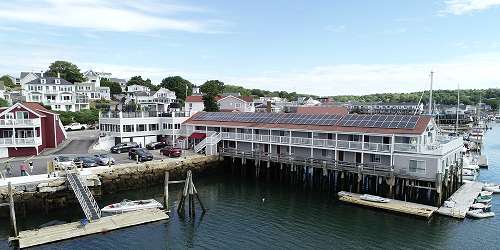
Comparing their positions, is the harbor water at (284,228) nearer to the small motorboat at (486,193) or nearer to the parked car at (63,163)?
the small motorboat at (486,193)

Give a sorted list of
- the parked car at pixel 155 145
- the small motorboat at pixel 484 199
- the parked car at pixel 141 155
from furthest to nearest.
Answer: the parked car at pixel 155 145 < the parked car at pixel 141 155 < the small motorboat at pixel 484 199

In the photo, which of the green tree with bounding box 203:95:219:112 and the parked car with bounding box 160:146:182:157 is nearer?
the parked car with bounding box 160:146:182:157

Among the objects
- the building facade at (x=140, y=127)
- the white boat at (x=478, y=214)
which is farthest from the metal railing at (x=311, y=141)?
the building facade at (x=140, y=127)

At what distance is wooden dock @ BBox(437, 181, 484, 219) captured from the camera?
3259 cm

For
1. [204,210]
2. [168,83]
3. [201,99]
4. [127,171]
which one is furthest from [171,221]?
[168,83]

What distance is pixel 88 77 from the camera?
132 meters

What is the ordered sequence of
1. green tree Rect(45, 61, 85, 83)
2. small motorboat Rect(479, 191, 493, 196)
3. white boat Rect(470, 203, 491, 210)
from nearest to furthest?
white boat Rect(470, 203, 491, 210) → small motorboat Rect(479, 191, 493, 196) → green tree Rect(45, 61, 85, 83)

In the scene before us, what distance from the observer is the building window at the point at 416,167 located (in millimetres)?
36188

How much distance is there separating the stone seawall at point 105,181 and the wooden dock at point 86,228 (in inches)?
290

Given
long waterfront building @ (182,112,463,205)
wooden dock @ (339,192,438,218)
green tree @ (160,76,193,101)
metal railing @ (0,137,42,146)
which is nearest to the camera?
wooden dock @ (339,192,438,218)

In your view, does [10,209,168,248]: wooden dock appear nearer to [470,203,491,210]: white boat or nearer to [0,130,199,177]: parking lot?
[0,130,199,177]: parking lot

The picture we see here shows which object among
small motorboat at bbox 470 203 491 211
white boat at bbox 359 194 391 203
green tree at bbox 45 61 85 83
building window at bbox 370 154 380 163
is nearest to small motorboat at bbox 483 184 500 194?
small motorboat at bbox 470 203 491 211

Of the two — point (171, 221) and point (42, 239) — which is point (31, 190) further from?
point (171, 221)

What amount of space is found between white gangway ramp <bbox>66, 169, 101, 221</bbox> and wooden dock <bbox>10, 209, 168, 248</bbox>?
0.97m
